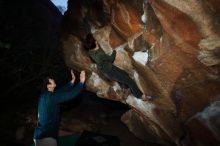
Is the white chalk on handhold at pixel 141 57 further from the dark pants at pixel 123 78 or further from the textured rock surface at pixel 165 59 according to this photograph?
the dark pants at pixel 123 78

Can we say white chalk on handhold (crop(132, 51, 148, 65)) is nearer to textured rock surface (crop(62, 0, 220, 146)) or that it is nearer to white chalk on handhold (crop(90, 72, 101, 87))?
textured rock surface (crop(62, 0, 220, 146))

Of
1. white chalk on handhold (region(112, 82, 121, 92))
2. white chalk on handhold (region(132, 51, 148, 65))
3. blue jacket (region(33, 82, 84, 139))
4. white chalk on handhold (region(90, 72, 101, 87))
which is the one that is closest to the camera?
blue jacket (region(33, 82, 84, 139))

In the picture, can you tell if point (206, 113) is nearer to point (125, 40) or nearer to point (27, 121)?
point (125, 40)

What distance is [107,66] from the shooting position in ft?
28.5

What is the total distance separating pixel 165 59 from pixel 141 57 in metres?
0.82

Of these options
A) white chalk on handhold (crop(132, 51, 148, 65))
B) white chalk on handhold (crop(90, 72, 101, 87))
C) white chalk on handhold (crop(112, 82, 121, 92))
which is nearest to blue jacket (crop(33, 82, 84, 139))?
white chalk on handhold (crop(132, 51, 148, 65))

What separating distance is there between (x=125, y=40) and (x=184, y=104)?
247 centimetres

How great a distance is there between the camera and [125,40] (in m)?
7.71

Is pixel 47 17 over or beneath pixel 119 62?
over

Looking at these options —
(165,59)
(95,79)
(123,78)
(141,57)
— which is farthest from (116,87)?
(165,59)

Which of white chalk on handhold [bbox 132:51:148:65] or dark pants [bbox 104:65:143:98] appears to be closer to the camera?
white chalk on handhold [bbox 132:51:148:65]

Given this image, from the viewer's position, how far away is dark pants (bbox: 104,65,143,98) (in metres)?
7.80

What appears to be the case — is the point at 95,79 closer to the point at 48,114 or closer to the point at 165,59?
the point at 48,114

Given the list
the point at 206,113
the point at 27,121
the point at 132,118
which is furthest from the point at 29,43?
the point at 206,113
